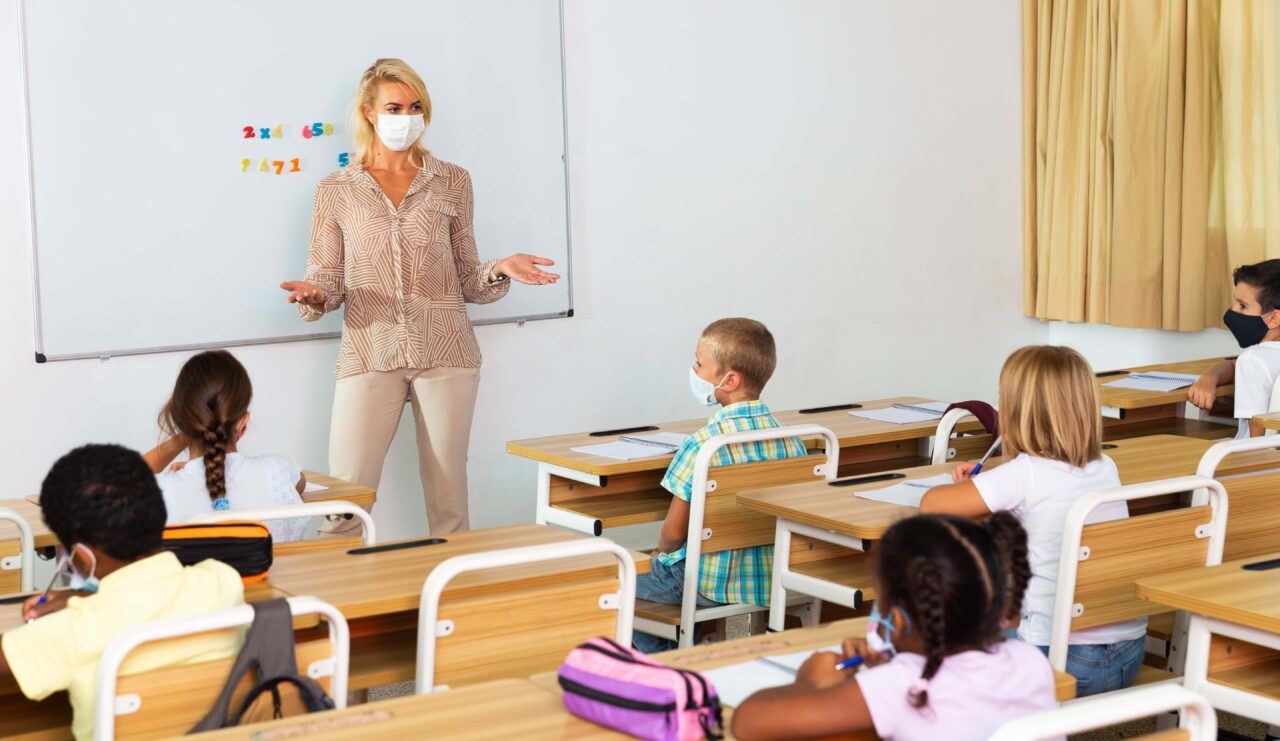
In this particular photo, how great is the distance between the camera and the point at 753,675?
6.48 ft

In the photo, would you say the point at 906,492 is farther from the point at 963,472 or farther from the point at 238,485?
the point at 238,485

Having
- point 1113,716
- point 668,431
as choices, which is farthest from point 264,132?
point 1113,716

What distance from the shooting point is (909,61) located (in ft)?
20.8

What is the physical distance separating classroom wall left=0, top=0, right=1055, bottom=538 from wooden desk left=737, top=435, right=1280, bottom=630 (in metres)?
2.29

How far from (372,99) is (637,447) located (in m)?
1.51

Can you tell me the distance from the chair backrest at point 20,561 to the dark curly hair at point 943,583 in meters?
1.85

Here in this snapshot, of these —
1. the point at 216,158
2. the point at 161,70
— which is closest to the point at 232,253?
the point at 216,158

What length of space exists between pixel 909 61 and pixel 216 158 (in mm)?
3213

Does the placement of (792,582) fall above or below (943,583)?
below

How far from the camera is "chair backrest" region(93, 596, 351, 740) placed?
1.84m

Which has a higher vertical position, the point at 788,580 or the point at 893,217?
the point at 893,217

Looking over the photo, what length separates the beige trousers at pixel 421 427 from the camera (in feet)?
15.0

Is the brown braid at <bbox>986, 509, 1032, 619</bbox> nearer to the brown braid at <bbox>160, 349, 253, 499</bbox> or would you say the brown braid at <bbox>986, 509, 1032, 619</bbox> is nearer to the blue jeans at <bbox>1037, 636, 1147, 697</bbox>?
the blue jeans at <bbox>1037, 636, 1147, 697</bbox>

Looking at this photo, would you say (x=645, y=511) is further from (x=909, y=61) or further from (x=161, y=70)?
(x=909, y=61)
